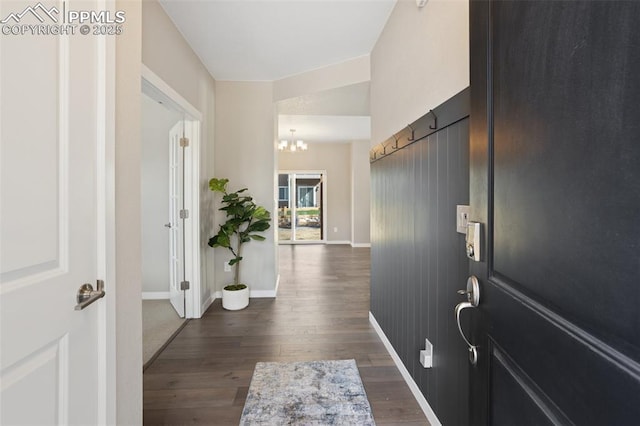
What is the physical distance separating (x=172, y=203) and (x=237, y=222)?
0.78 m

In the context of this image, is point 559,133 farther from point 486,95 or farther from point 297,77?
point 297,77

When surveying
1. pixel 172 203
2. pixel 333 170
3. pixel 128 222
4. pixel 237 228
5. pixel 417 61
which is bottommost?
pixel 237 228

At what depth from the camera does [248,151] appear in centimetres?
372

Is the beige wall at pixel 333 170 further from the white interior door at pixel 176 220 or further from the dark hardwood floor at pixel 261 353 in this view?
the white interior door at pixel 176 220

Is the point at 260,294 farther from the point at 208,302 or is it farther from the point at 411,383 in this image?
the point at 411,383

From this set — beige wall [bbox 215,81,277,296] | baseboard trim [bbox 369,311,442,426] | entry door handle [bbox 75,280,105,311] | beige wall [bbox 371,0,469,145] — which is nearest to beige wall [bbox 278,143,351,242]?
beige wall [bbox 215,81,277,296]

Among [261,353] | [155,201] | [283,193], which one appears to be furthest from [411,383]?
[283,193]

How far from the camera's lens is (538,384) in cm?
60

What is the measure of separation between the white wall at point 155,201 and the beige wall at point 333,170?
4.90 metres

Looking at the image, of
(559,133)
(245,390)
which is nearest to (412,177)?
(559,133)

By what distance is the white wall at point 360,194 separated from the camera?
780 centimetres

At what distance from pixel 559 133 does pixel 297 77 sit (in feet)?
11.0

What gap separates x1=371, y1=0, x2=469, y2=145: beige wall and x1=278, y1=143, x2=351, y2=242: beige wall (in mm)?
5598

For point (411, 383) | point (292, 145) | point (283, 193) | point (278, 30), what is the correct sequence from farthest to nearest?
1. point (283, 193)
2. point (292, 145)
3. point (278, 30)
4. point (411, 383)
